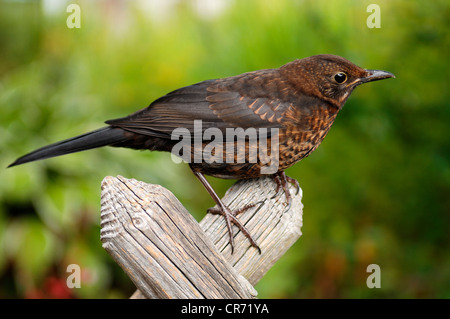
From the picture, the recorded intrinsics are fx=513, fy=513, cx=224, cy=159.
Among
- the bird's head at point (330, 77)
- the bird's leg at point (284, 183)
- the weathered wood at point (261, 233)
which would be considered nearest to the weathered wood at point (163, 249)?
the weathered wood at point (261, 233)

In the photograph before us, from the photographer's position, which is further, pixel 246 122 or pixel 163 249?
pixel 246 122

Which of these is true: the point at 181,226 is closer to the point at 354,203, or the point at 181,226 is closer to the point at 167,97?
the point at 167,97

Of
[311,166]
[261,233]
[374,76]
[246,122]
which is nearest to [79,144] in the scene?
[246,122]

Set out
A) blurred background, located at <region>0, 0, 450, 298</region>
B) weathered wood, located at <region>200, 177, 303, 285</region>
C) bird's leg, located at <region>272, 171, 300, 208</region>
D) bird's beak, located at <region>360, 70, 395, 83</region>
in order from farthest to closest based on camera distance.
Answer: blurred background, located at <region>0, 0, 450, 298</region> → bird's beak, located at <region>360, 70, 395, 83</region> → bird's leg, located at <region>272, 171, 300, 208</region> → weathered wood, located at <region>200, 177, 303, 285</region>

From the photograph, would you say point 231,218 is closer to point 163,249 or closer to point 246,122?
point 163,249

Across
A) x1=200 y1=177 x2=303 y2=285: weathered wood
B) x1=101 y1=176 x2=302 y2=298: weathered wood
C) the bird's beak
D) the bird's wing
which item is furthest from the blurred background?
x1=101 y1=176 x2=302 y2=298: weathered wood

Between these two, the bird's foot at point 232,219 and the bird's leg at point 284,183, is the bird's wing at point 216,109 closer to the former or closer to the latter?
the bird's leg at point 284,183

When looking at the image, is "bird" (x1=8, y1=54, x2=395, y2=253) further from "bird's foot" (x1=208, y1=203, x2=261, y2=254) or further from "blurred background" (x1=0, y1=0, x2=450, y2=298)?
"blurred background" (x1=0, y1=0, x2=450, y2=298)
